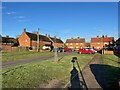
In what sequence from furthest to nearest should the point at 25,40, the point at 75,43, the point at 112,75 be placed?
the point at 75,43 → the point at 25,40 → the point at 112,75

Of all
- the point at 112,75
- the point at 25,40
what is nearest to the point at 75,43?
the point at 25,40

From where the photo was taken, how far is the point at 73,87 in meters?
9.05

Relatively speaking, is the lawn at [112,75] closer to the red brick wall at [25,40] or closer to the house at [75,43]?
the red brick wall at [25,40]

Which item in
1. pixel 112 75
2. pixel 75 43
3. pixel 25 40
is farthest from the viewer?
pixel 75 43

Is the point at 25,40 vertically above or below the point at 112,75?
above

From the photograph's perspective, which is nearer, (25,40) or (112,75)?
(112,75)

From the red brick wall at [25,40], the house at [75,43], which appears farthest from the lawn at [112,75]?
the house at [75,43]

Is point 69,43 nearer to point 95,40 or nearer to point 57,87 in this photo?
point 95,40

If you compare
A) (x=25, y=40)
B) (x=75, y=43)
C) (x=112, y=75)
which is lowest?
(x=112, y=75)

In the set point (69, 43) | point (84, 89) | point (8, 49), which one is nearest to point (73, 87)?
point (84, 89)

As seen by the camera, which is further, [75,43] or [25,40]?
[75,43]

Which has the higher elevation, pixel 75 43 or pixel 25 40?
pixel 25 40

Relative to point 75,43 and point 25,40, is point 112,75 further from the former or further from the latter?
point 75,43

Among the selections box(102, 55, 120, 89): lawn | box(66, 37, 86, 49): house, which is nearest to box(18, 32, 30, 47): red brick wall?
box(66, 37, 86, 49): house
